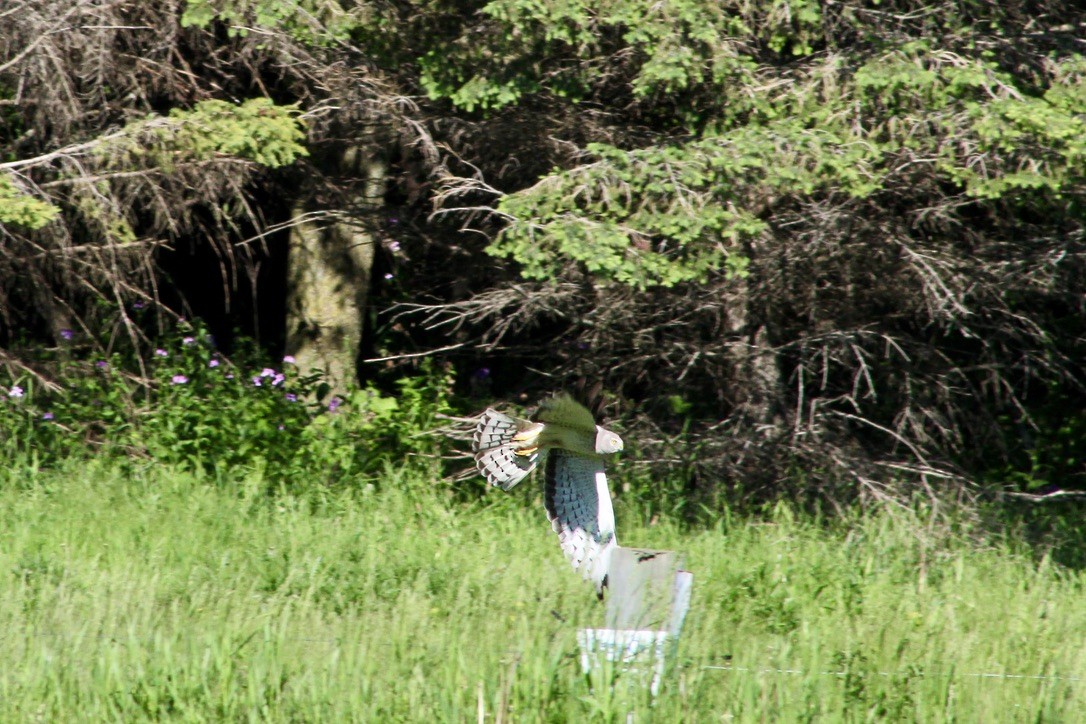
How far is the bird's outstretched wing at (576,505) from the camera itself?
172 inches

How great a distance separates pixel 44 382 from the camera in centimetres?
711

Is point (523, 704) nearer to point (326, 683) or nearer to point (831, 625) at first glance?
point (326, 683)

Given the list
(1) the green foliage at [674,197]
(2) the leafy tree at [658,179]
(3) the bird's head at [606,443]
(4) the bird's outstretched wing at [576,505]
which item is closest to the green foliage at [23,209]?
(2) the leafy tree at [658,179]

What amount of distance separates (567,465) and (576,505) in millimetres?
163

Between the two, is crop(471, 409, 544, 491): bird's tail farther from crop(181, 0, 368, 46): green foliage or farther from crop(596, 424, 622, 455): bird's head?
crop(181, 0, 368, 46): green foliage

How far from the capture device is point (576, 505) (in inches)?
174

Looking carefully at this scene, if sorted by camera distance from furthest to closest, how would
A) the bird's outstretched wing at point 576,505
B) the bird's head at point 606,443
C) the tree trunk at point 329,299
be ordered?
the tree trunk at point 329,299 → the bird's outstretched wing at point 576,505 → the bird's head at point 606,443

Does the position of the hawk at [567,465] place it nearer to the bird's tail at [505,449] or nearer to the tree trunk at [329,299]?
the bird's tail at [505,449]

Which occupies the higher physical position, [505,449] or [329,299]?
[505,449]

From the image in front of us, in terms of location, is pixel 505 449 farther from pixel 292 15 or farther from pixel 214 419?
pixel 214 419

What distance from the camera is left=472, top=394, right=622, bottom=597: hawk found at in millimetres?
4172

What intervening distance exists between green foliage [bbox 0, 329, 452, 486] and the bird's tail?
7.86ft

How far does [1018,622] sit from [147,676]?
11.4ft

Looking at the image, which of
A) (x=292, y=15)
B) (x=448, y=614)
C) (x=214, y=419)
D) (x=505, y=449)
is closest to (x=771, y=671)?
(x=505, y=449)
